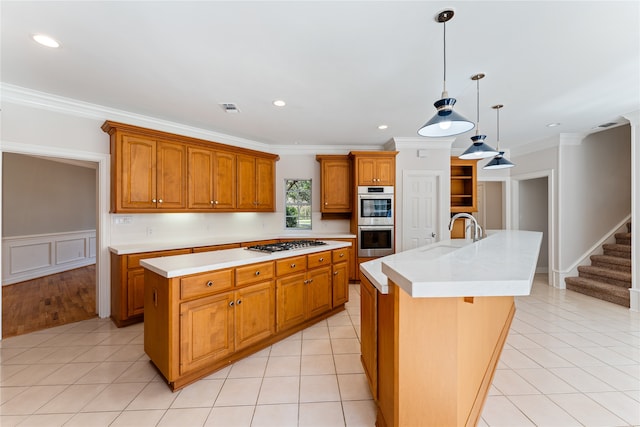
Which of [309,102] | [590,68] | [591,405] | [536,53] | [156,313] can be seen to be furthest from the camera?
[309,102]

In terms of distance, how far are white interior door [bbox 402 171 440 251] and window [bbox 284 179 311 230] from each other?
1.87 metres

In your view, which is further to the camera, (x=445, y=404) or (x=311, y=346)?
(x=311, y=346)

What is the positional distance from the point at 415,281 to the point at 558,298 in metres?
4.61

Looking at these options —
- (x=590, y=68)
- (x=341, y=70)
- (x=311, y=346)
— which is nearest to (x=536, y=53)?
(x=590, y=68)

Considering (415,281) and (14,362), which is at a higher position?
(415,281)

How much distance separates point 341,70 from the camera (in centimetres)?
243

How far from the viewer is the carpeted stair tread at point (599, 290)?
368 centimetres

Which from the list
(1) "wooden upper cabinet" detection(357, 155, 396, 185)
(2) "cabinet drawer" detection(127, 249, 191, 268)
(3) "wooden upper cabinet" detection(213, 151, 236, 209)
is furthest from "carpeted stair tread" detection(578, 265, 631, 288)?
(2) "cabinet drawer" detection(127, 249, 191, 268)

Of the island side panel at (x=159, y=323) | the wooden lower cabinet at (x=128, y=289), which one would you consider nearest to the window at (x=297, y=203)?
the wooden lower cabinet at (x=128, y=289)

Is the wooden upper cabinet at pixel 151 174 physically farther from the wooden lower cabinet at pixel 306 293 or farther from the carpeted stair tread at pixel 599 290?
the carpeted stair tread at pixel 599 290

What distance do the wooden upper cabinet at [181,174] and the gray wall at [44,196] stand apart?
3795 mm

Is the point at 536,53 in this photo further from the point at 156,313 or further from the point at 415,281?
the point at 156,313

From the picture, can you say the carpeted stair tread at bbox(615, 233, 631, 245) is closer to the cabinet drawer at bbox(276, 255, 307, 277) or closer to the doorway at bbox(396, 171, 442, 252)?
the doorway at bbox(396, 171, 442, 252)

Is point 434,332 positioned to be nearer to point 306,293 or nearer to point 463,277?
point 463,277
